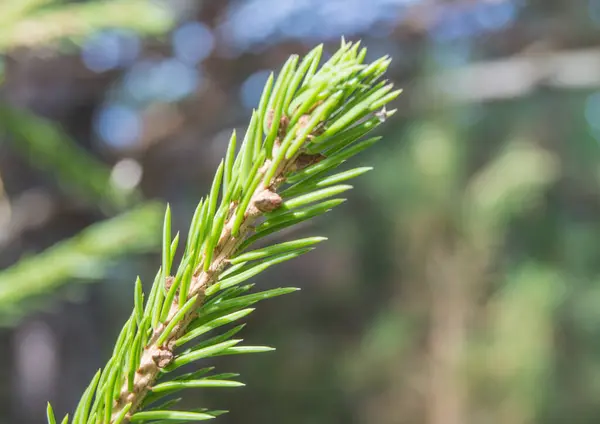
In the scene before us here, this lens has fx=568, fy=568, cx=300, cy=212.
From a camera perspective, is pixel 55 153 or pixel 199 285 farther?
pixel 55 153

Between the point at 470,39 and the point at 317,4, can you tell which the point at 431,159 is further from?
the point at 317,4

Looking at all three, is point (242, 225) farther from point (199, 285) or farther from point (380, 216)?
point (380, 216)

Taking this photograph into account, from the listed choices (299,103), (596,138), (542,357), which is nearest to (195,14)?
(299,103)

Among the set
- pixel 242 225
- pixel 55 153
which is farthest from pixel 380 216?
pixel 242 225

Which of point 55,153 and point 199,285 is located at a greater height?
point 55,153

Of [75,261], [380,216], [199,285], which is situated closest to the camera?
[199,285]

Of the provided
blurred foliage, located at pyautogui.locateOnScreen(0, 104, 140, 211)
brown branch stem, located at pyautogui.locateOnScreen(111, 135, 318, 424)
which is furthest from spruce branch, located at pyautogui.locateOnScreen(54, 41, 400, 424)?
blurred foliage, located at pyautogui.locateOnScreen(0, 104, 140, 211)
